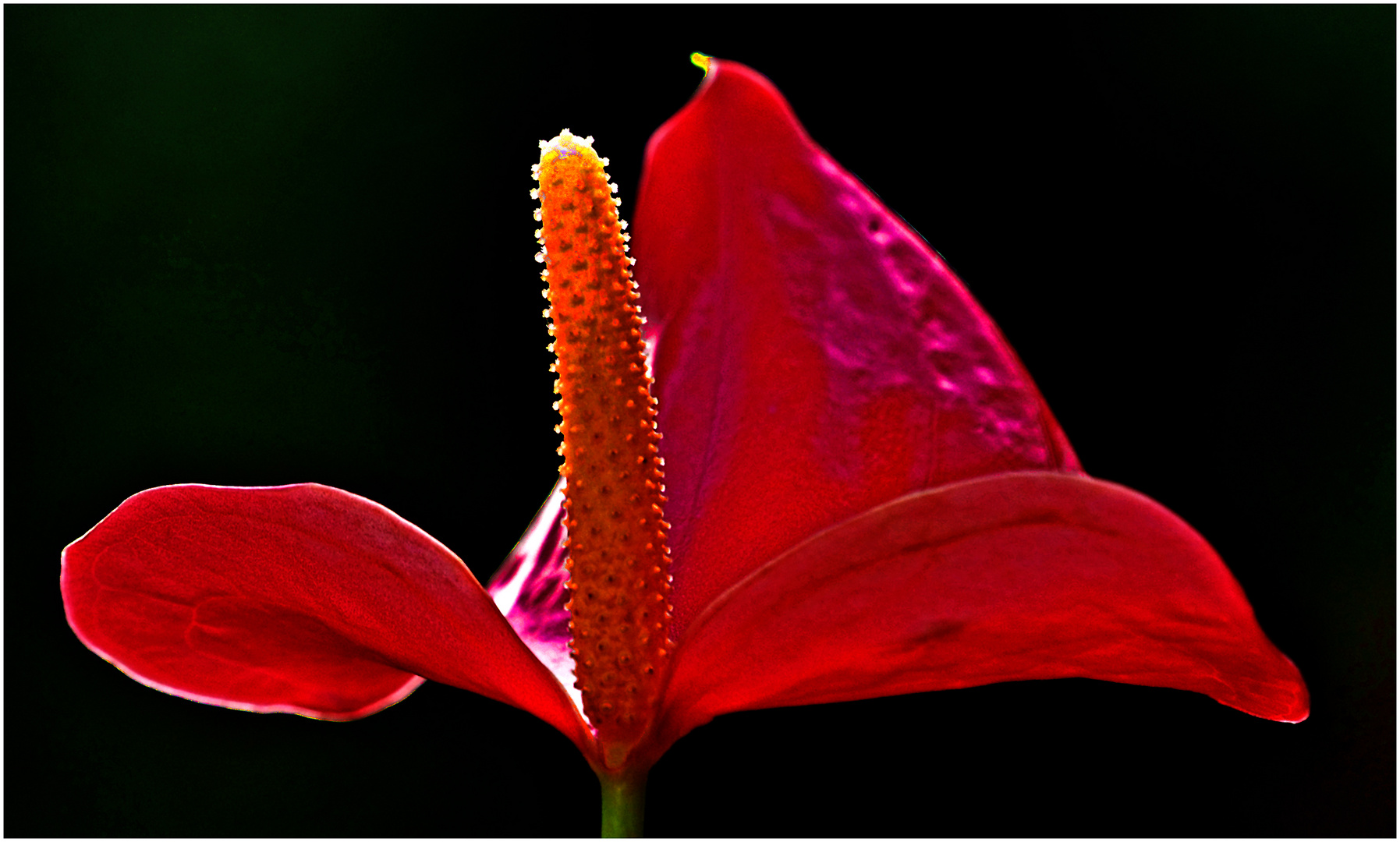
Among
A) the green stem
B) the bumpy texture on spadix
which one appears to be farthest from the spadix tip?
the green stem

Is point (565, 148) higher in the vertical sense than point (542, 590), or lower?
higher

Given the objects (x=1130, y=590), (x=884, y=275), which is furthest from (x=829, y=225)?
(x=1130, y=590)

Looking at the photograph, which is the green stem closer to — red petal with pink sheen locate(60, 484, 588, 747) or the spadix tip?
red petal with pink sheen locate(60, 484, 588, 747)

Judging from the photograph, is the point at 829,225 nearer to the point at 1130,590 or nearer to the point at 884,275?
the point at 884,275
